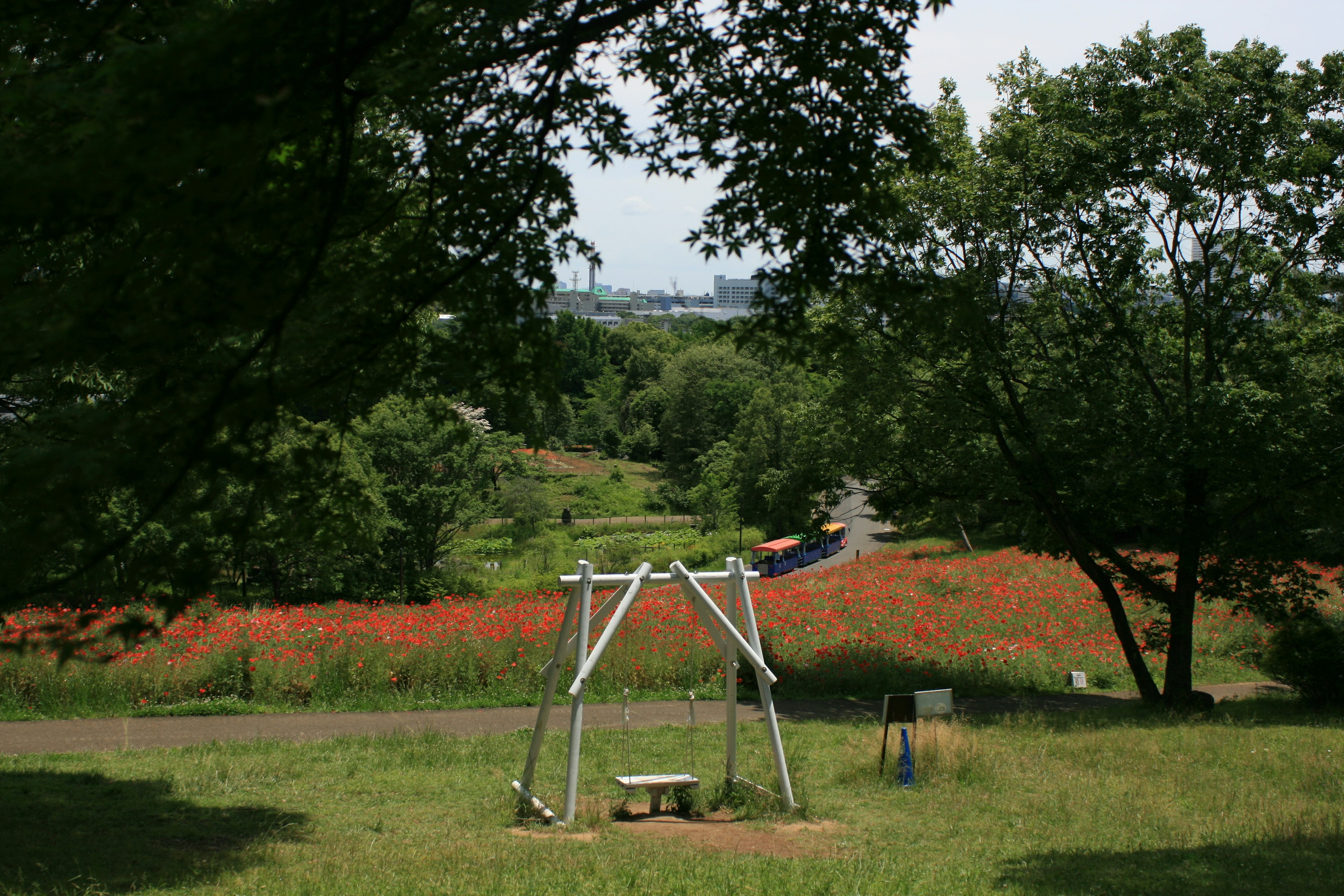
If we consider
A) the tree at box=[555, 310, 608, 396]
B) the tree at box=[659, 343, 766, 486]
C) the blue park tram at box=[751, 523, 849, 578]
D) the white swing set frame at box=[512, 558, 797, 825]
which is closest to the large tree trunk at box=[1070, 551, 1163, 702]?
the white swing set frame at box=[512, 558, 797, 825]

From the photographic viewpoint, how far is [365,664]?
43.1 ft

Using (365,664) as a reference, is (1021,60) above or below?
above

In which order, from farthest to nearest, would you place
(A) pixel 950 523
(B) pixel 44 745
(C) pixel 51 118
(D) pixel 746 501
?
(D) pixel 746 501, (A) pixel 950 523, (B) pixel 44 745, (C) pixel 51 118

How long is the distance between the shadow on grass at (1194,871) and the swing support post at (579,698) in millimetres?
3159

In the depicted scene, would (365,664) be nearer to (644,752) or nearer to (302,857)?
(644,752)

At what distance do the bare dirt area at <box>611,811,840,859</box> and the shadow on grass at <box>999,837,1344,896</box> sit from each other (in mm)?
1479

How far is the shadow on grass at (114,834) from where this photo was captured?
5.70 meters

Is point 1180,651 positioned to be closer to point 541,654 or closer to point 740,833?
point 541,654

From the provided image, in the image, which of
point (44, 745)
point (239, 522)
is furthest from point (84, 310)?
point (44, 745)

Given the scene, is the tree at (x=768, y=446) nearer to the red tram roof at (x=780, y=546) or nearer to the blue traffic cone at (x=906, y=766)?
the red tram roof at (x=780, y=546)

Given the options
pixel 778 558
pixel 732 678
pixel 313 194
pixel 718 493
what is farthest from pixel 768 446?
pixel 313 194

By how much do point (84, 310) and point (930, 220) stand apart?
41.9 ft

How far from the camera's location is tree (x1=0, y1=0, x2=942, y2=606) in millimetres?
3369

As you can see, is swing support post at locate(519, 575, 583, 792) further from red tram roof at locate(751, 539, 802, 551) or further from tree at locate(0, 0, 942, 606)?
red tram roof at locate(751, 539, 802, 551)
